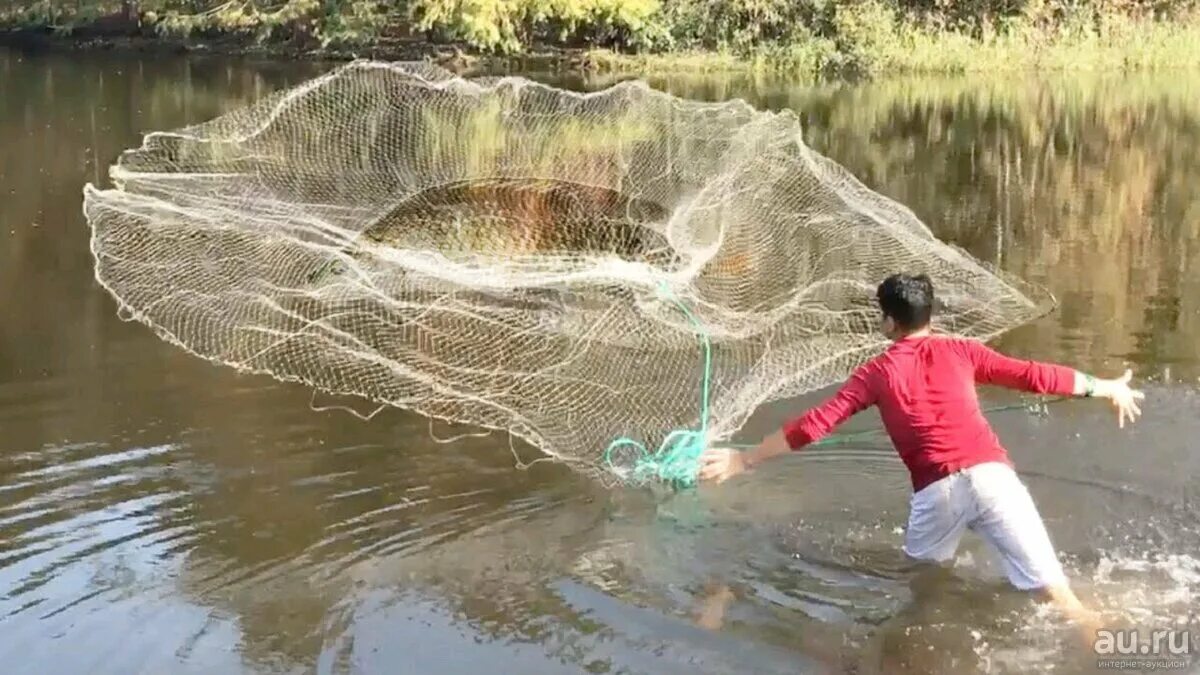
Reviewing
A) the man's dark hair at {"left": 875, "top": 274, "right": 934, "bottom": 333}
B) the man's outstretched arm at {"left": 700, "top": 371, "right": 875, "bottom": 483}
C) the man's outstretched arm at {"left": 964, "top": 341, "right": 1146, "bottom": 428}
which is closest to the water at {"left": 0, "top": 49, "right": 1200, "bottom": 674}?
the man's outstretched arm at {"left": 700, "top": 371, "right": 875, "bottom": 483}

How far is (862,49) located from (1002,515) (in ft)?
78.8

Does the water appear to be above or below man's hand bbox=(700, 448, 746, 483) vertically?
below

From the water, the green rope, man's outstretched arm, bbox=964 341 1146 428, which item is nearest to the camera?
man's outstretched arm, bbox=964 341 1146 428

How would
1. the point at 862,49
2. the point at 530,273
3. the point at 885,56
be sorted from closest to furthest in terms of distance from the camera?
the point at 530,273
the point at 885,56
the point at 862,49

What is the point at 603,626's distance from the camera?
4570 mm

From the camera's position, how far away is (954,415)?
4359mm

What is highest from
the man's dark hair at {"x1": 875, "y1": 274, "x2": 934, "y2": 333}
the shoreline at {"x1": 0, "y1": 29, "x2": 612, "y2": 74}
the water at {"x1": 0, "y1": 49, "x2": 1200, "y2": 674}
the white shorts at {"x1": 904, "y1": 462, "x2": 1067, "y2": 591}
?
the shoreline at {"x1": 0, "y1": 29, "x2": 612, "y2": 74}

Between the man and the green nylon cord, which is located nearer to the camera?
the man

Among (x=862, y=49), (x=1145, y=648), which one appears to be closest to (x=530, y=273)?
(x=1145, y=648)

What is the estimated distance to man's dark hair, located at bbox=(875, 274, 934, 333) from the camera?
4.27 m

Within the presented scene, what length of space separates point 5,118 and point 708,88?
11.4 meters

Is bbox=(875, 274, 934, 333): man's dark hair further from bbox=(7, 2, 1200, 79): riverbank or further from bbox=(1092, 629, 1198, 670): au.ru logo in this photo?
bbox=(7, 2, 1200, 79): riverbank

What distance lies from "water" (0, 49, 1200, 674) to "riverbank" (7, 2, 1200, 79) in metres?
18.2

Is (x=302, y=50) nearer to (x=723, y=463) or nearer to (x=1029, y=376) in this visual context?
(x=723, y=463)
